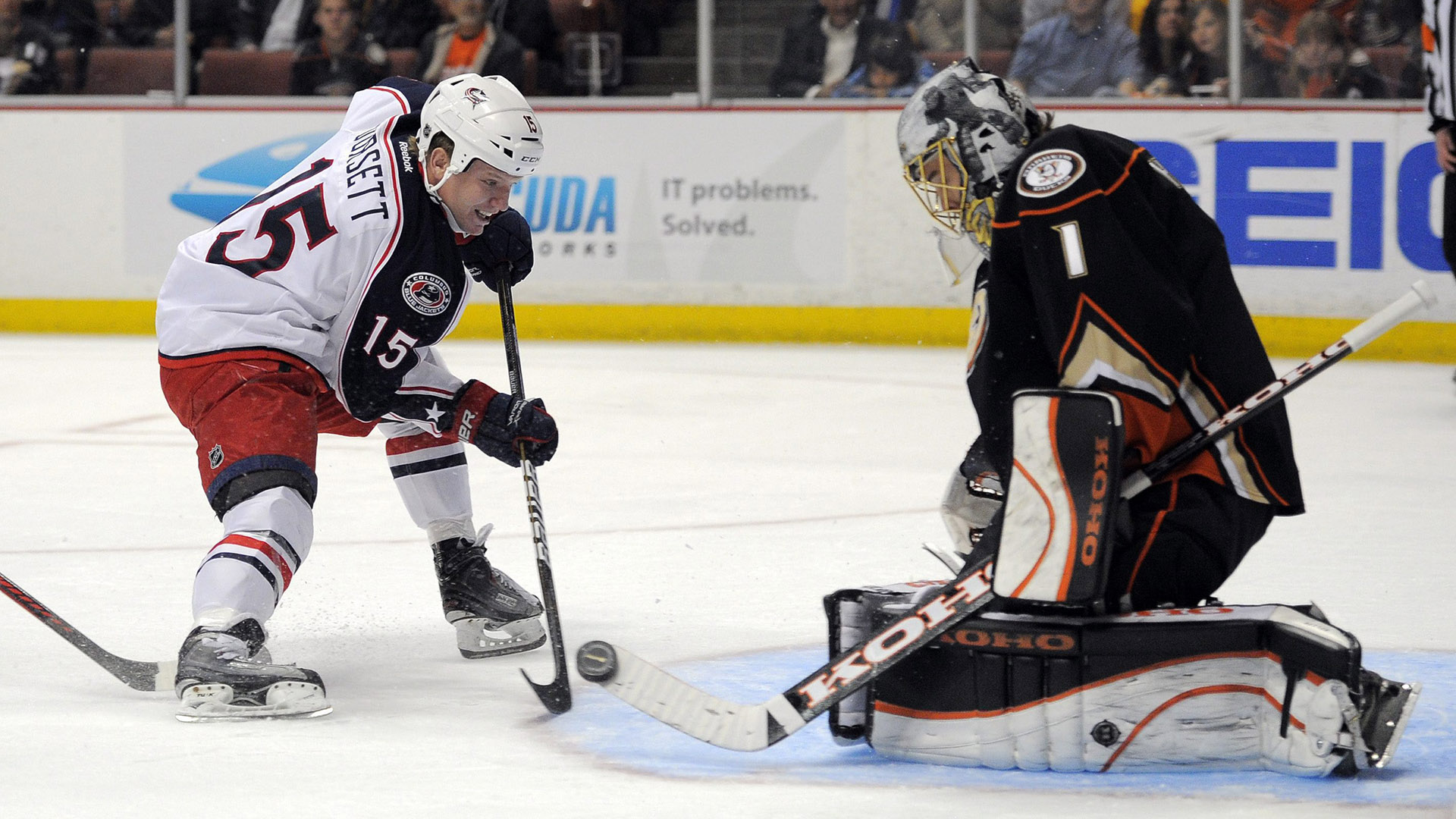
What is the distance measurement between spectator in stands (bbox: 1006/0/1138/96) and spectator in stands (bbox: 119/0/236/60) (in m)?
3.47

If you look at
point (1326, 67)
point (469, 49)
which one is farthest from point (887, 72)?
point (469, 49)

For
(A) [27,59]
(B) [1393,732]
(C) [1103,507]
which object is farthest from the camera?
(A) [27,59]

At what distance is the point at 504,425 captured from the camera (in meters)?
2.70

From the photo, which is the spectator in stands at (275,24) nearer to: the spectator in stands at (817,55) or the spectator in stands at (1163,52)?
the spectator in stands at (817,55)

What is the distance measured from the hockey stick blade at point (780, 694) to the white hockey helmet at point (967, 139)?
436mm

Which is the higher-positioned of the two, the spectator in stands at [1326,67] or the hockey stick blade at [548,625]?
the spectator in stands at [1326,67]

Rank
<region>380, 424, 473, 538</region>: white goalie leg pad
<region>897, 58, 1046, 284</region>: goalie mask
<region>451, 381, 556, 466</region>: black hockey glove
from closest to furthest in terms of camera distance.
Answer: <region>897, 58, 1046, 284</region>: goalie mask → <region>451, 381, 556, 466</region>: black hockey glove → <region>380, 424, 473, 538</region>: white goalie leg pad

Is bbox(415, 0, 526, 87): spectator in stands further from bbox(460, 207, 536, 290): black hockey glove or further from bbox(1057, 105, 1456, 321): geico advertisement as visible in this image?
bbox(460, 207, 536, 290): black hockey glove

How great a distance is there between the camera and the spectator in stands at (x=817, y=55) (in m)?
7.52

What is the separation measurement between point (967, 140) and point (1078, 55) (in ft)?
17.3

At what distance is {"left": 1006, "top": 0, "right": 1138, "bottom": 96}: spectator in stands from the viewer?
Answer: 7.08m

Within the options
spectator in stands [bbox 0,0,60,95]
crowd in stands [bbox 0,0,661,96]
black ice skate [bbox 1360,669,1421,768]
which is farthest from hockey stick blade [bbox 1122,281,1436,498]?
spectator in stands [bbox 0,0,60,95]

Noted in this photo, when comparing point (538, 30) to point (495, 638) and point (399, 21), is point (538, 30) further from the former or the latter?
point (495, 638)

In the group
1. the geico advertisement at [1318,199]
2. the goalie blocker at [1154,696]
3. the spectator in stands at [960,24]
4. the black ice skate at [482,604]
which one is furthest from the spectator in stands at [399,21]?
the goalie blocker at [1154,696]
